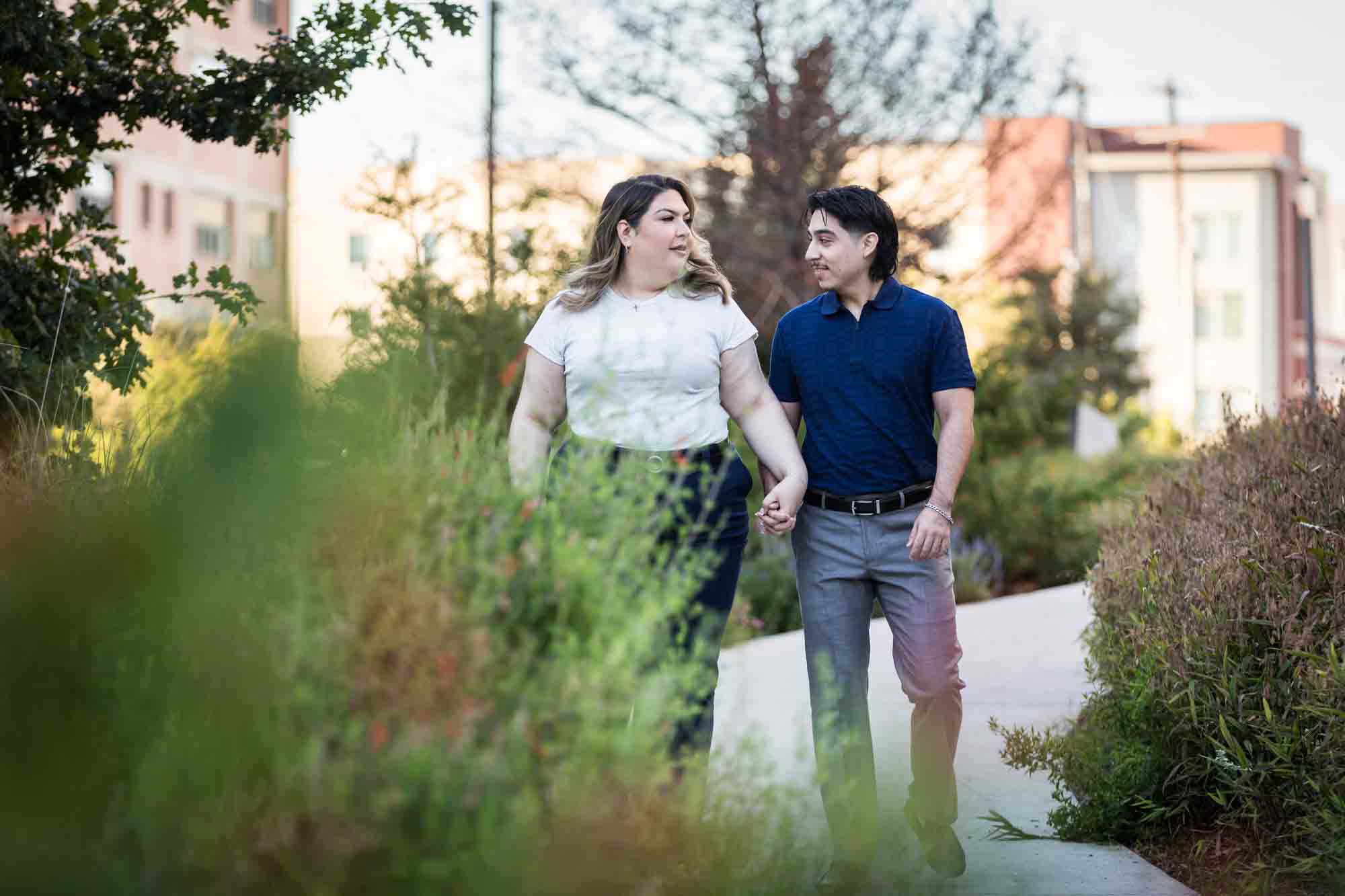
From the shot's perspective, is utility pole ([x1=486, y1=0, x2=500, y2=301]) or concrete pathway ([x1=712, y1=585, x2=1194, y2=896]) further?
utility pole ([x1=486, y1=0, x2=500, y2=301])

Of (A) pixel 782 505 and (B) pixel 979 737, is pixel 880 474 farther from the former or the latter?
(B) pixel 979 737

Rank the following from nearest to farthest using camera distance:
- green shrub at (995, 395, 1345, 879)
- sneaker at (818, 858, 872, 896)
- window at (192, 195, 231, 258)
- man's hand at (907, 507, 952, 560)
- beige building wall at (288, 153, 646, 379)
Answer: sneaker at (818, 858, 872, 896), green shrub at (995, 395, 1345, 879), man's hand at (907, 507, 952, 560), beige building wall at (288, 153, 646, 379), window at (192, 195, 231, 258)

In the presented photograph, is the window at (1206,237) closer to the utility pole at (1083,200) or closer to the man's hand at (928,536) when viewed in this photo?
the utility pole at (1083,200)

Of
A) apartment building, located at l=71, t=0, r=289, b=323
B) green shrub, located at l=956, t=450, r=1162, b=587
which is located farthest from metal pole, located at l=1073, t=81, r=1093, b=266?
green shrub, located at l=956, t=450, r=1162, b=587

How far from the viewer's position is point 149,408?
454 centimetres

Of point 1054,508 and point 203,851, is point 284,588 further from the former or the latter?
point 1054,508

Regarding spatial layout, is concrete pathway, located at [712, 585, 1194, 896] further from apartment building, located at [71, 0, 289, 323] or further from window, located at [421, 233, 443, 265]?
apartment building, located at [71, 0, 289, 323]

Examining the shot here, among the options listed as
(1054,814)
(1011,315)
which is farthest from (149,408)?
(1011,315)

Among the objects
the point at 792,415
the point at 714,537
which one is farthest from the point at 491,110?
the point at 714,537

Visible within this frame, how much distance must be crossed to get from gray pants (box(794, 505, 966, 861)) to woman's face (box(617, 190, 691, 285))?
2.64 feet

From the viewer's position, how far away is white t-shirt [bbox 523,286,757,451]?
3.97m

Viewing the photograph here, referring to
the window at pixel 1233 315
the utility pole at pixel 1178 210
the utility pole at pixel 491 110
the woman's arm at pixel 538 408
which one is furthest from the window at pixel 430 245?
the window at pixel 1233 315

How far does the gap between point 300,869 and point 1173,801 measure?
299 cm

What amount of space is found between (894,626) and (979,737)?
2.06 m
